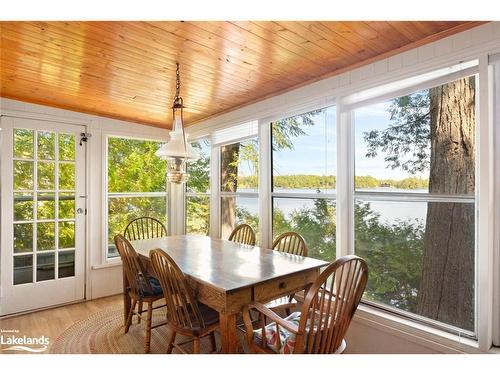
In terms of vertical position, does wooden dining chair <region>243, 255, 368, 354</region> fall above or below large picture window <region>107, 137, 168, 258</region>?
below

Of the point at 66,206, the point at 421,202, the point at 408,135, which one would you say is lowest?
the point at 66,206

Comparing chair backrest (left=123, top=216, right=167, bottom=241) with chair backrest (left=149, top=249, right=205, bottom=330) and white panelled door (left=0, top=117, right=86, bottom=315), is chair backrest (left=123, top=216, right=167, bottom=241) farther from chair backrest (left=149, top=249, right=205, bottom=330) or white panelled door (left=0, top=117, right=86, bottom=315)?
chair backrest (left=149, top=249, right=205, bottom=330)

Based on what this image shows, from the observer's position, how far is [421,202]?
6.15 ft

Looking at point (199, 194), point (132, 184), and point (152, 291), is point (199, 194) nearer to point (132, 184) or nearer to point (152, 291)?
point (132, 184)

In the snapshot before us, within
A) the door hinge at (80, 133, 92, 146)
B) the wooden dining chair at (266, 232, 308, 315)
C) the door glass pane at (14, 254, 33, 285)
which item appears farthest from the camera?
the door hinge at (80, 133, 92, 146)

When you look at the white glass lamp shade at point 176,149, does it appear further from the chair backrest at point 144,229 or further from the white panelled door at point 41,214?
the white panelled door at point 41,214

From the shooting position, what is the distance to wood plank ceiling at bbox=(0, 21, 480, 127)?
1762 millimetres

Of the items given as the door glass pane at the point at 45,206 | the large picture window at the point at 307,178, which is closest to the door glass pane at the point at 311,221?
the large picture window at the point at 307,178

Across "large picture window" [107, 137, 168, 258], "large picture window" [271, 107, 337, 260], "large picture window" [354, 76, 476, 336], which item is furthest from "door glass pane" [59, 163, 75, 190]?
"large picture window" [354, 76, 476, 336]

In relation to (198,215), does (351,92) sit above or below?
above

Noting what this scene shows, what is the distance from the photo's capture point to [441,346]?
168cm

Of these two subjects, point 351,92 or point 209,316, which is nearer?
point 209,316

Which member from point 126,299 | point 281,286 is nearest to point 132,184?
point 126,299

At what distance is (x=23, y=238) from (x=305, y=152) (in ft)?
10.2
